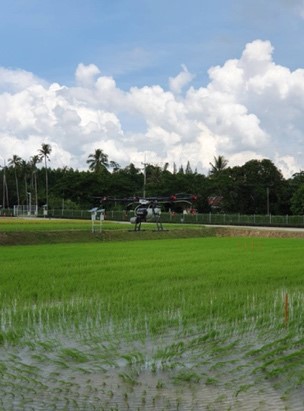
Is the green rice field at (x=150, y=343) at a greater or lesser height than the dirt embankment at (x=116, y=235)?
lesser

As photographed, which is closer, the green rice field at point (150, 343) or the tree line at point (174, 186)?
the green rice field at point (150, 343)

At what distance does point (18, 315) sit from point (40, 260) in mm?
9772

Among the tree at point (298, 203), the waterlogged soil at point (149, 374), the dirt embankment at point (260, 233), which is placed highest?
the tree at point (298, 203)

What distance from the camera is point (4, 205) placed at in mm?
102750

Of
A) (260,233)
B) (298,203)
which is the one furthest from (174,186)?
(260,233)

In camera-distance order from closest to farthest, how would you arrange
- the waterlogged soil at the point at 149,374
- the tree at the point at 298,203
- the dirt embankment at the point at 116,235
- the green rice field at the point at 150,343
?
1. the waterlogged soil at the point at 149,374
2. the green rice field at the point at 150,343
3. the dirt embankment at the point at 116,235
4. the tree at the point at 298,203

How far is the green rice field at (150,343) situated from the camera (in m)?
4.98

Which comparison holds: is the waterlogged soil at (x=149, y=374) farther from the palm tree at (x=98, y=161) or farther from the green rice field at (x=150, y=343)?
the palm tree at (x=98, y=161)

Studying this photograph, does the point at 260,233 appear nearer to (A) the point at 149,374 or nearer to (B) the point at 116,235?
(B) the point at 116,235

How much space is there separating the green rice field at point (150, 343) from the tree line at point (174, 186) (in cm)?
5305

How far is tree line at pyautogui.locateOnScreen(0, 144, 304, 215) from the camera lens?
70.2 metres

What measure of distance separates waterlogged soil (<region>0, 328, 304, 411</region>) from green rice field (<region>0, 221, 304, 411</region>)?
0.01 meters

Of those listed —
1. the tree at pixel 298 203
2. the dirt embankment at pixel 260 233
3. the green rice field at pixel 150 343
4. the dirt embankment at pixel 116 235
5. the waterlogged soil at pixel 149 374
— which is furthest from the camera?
the tree at pixel 298 203

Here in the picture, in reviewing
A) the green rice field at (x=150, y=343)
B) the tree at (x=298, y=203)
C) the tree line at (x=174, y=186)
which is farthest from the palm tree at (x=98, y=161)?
the green rice field at (x=150, y=343)
